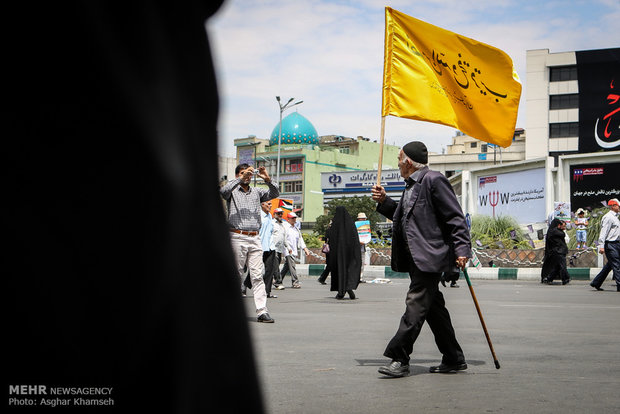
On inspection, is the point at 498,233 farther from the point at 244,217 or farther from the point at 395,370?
the point at 395,370

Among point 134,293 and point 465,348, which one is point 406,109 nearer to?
point 465,348

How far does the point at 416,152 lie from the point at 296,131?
11394 centimetres

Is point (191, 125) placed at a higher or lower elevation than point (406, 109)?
lower

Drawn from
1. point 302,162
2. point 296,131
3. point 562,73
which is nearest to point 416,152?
point 562,73

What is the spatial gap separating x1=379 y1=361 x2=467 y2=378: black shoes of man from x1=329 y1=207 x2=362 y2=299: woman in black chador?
9247mm

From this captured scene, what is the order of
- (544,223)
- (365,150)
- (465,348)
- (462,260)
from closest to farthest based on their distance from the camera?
(462,260), (465,348), (544,223), (365,150)

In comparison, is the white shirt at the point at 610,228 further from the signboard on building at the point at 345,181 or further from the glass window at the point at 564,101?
the signboard on building at the point at 345,181

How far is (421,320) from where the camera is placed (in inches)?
229

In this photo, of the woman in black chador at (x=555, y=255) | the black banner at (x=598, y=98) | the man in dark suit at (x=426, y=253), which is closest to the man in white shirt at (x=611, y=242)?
the woman in black chador at (x=555, y=255)

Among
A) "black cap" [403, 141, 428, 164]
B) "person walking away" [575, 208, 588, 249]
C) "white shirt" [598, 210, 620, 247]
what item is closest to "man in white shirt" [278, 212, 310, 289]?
"white shirt" [598, 210, 620, 247]

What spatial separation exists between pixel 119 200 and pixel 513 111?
26.5ft

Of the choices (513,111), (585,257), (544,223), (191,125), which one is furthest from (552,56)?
(191,125)

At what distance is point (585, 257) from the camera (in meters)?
29.4

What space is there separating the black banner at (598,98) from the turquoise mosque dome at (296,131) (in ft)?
173
